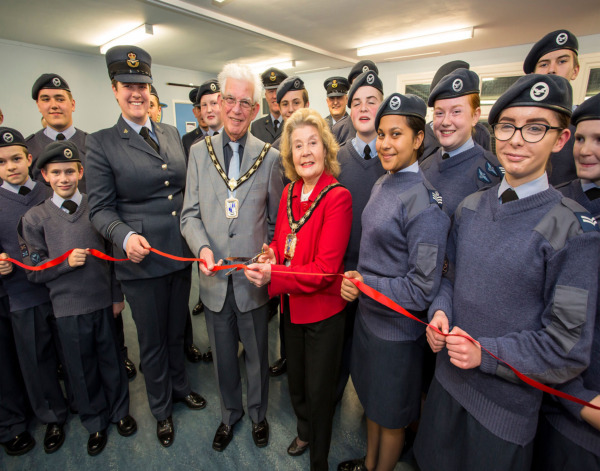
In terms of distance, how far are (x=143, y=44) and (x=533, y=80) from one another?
8.95 m

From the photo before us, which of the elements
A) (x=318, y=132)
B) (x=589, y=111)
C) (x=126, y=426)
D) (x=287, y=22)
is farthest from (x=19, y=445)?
(x=287, y=22)

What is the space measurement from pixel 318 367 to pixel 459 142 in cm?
158

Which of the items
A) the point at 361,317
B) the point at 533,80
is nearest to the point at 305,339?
the point at 361,317

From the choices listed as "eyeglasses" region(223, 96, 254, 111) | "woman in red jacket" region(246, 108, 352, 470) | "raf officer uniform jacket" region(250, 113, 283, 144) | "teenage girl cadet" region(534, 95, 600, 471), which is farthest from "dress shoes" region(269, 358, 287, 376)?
"raf officer uniform jacket" region(250, 113, 283, 144)

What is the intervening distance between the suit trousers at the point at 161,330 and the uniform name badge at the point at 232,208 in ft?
2.42

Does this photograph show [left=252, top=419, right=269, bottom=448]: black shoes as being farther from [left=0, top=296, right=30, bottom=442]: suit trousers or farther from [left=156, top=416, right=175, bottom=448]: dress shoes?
[left=0, top=296, right=30, bottom=442]: suit trousers

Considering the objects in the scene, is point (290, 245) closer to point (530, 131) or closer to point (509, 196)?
point (509, 196)

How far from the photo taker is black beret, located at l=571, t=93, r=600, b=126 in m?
1.31

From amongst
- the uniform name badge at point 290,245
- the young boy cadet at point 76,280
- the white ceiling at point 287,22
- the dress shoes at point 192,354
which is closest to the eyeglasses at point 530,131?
the uniform name badge at point 290,245

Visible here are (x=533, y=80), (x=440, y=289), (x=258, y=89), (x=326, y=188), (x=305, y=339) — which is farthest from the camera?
(x=258, y=89)

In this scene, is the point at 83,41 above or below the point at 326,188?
above

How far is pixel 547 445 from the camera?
4.26 ft

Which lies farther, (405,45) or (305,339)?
(405,45)

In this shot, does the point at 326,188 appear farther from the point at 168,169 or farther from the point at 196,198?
the point at 168,169
